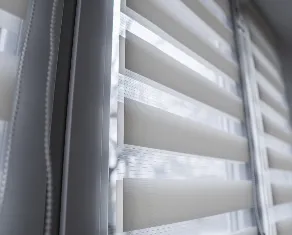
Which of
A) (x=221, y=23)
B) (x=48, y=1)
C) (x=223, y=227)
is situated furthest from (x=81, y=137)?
(x=221, y=23)

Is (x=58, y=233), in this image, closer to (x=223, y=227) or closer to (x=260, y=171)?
(x=223, y=227)

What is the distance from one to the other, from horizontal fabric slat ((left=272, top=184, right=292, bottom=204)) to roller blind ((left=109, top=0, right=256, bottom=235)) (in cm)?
34

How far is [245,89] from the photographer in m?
1.47

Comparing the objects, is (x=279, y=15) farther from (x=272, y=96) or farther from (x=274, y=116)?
(x=274, y=116)

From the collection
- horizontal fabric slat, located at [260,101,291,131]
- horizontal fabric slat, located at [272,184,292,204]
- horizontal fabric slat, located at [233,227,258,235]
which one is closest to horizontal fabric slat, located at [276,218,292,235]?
horizontal fabric slat, located at [272,184,292,204]

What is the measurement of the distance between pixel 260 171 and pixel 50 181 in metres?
1.13

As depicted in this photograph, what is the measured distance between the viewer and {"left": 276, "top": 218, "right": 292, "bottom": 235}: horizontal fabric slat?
147 cm

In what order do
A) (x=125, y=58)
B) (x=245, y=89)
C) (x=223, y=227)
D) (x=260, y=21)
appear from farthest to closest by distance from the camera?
(x=260, y=21) < (x=245, y=89) < (x=223, y=227) < (x=125, y=58)

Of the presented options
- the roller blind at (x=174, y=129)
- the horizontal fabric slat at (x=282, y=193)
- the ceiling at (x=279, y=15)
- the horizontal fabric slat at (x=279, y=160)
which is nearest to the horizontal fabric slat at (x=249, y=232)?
the roller blind at (x=174, y=129)

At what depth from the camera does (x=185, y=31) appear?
114cm

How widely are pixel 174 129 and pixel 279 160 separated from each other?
1158 millimetres

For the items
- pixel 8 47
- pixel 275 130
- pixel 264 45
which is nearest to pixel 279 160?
pixel 275 130

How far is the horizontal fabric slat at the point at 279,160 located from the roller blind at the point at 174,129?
0.36 metres

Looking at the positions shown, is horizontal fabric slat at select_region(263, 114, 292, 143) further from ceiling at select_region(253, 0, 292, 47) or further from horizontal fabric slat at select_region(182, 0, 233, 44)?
ceiling at select_region(253, 0, 292, 47)
